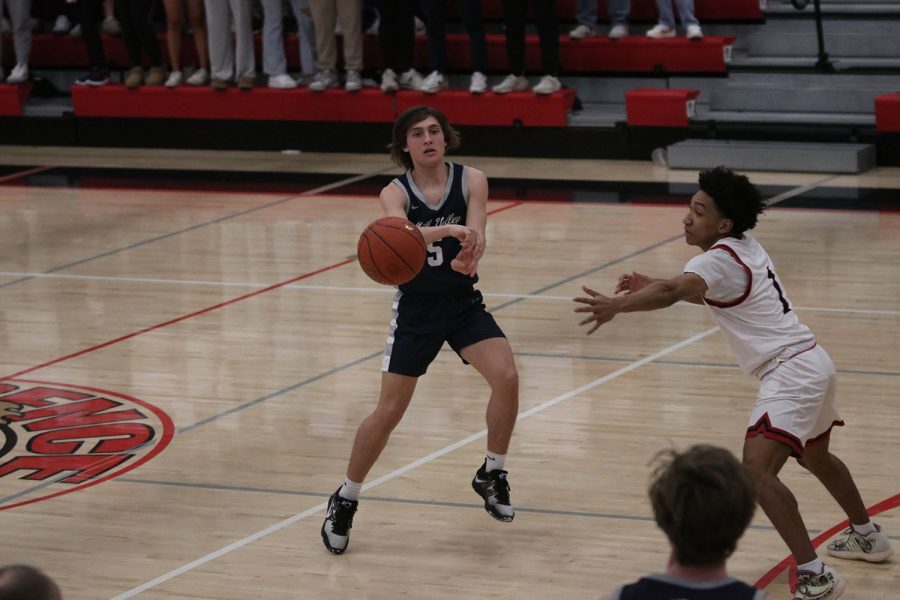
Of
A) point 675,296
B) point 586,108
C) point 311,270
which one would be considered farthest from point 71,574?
point 586,108

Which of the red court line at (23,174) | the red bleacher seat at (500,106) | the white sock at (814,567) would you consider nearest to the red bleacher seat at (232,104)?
the red bleacher seat at (500,106)

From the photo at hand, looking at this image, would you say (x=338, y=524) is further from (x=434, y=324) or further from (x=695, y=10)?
(x=695, y=10)

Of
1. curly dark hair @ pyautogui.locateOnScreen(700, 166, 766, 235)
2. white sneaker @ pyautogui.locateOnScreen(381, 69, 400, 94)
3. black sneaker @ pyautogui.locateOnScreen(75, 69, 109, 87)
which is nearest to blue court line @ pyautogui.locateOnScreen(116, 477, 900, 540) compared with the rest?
curly dark hair @ pyautogui.locateOnScreen(700, 166, 766, 235)

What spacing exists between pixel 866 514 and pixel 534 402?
2.43 metres

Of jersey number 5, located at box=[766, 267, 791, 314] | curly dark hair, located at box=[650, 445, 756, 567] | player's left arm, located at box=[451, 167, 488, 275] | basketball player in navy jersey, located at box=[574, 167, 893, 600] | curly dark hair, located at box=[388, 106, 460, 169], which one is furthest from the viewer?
curly dark hair, located at box=[388, 106, 460, 169]

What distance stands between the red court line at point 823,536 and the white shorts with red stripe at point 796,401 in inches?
20.7

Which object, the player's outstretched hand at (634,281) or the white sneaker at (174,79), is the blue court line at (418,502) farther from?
the white sneaker at (174,79)

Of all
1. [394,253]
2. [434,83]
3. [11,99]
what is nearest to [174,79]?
[11,99]

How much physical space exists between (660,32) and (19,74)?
7068 millimetres

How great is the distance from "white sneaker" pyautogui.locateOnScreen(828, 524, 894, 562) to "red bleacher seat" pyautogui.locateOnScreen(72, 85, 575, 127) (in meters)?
9.69

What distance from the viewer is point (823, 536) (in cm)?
575

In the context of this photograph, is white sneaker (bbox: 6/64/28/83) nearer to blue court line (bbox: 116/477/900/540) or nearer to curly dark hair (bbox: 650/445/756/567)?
blue court line (bbox: 116/477/900/540)

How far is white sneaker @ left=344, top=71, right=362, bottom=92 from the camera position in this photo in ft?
50.8

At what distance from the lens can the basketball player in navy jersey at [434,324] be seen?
5.80 m
